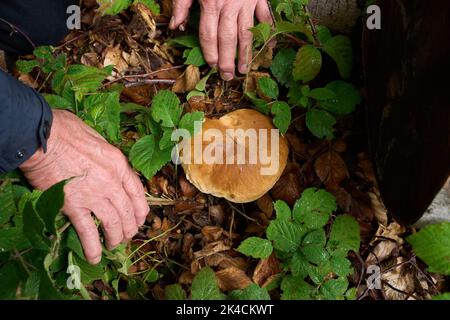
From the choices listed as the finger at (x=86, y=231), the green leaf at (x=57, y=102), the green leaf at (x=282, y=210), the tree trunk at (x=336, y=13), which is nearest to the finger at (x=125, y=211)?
the finger at (x=86, y=231)

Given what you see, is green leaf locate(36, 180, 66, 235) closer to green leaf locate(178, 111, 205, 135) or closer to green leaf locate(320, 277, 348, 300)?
green leaf locate(178, 111, 205, 135)

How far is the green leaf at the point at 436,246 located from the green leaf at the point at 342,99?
669 mm

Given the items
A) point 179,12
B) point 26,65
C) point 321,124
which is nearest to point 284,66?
point 321,124

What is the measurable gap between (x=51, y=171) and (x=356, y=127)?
1.42 m

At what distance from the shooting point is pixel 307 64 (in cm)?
216

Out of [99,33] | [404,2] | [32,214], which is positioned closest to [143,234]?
[32,214]

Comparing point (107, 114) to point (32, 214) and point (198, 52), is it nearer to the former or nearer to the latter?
point (198, 52)

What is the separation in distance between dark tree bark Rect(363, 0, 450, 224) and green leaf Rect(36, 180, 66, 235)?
112 cm

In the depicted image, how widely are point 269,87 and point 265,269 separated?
83 centimetres

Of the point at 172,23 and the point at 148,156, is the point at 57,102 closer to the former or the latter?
the point at 148,156

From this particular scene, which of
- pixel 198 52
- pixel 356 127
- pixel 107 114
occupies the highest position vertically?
pixel 198 52

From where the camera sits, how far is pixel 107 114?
6.85 feet

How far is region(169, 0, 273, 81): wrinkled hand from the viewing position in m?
2.19
